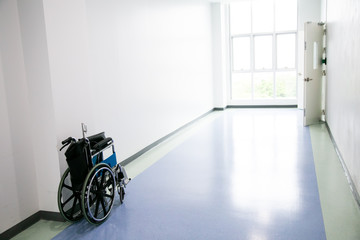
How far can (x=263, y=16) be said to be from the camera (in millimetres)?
9758

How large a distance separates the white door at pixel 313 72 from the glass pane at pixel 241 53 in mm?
3457

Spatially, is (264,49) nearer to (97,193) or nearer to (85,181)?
(97,193)

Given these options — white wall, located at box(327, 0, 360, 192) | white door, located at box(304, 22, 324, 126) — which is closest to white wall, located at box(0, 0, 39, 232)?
white wall, located at box(327, 0, 360, 192)

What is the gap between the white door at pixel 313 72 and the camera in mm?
6633

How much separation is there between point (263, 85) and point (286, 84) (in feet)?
2.31

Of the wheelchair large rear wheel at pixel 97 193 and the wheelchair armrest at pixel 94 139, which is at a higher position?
the wheelchair armrest at pixel 94 139

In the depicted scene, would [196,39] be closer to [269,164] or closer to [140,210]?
[269,164]

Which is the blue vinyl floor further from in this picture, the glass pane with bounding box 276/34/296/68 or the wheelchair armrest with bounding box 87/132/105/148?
the glass pane with bounding box 276/34/296/68

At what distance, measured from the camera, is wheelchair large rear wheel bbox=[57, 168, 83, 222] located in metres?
2.75

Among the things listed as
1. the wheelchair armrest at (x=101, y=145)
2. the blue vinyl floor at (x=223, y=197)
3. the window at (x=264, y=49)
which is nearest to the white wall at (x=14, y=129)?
the blue vinyl floor at (x=223, y=197)

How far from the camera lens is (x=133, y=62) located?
15.8 feet

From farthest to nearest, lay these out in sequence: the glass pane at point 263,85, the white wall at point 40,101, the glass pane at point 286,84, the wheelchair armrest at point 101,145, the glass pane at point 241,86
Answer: the glass pane at point 241,86 → the glass pane at point 263,85 → the glass pane at point 286,84 → the wheelchair armrest at point 101,145 → the white wall at point 40,101

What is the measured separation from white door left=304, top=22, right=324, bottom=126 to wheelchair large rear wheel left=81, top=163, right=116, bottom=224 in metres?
5.17

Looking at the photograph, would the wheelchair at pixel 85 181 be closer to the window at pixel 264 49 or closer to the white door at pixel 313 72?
the white door at pixel 313 72
